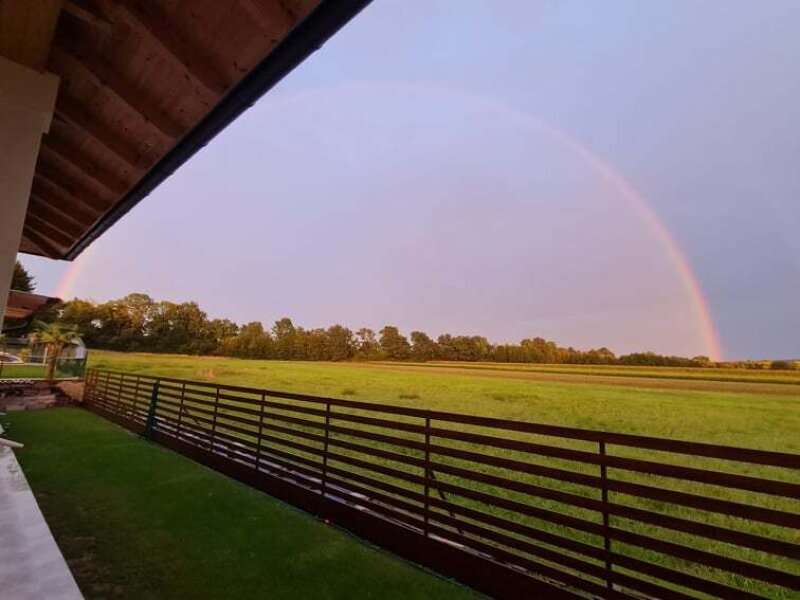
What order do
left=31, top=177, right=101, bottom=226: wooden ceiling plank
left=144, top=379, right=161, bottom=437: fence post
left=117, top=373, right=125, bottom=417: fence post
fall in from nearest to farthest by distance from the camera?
left=31, top=177, right=101, bottom=226: wooden ceiling plank < left=144, top=379, right=161, bottom=437: fence post < left=117, top=373, right=125, bottom=417: fence post

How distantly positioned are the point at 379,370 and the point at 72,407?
51.6ft

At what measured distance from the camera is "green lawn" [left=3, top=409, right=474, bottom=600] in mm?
2109

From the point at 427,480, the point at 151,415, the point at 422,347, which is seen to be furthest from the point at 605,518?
the point at 422,347

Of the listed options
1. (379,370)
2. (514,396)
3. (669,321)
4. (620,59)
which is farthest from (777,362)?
(379,370)

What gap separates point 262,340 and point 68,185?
108ft

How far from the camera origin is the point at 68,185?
9.37ft

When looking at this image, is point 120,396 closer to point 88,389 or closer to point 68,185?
point 88,389

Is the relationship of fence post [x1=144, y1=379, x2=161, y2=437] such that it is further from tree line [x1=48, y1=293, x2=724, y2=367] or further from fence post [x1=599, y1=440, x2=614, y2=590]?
tree line [x1=48, y1=293, x2=724, y2=367]

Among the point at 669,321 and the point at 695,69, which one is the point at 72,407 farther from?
the point at 669,321

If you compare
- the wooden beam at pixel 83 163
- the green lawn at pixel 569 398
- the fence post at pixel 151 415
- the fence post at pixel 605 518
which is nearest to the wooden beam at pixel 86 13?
the wooden beam at pixel 83 163

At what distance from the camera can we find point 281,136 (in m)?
21.6

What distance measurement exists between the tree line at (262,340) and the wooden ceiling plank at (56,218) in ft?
80.8

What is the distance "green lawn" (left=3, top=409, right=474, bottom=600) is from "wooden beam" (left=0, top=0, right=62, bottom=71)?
2.59 meters

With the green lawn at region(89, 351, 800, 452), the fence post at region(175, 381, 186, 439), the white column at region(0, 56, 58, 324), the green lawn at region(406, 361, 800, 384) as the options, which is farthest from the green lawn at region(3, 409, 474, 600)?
the green lawn at region(406, 361, 800, 384)
